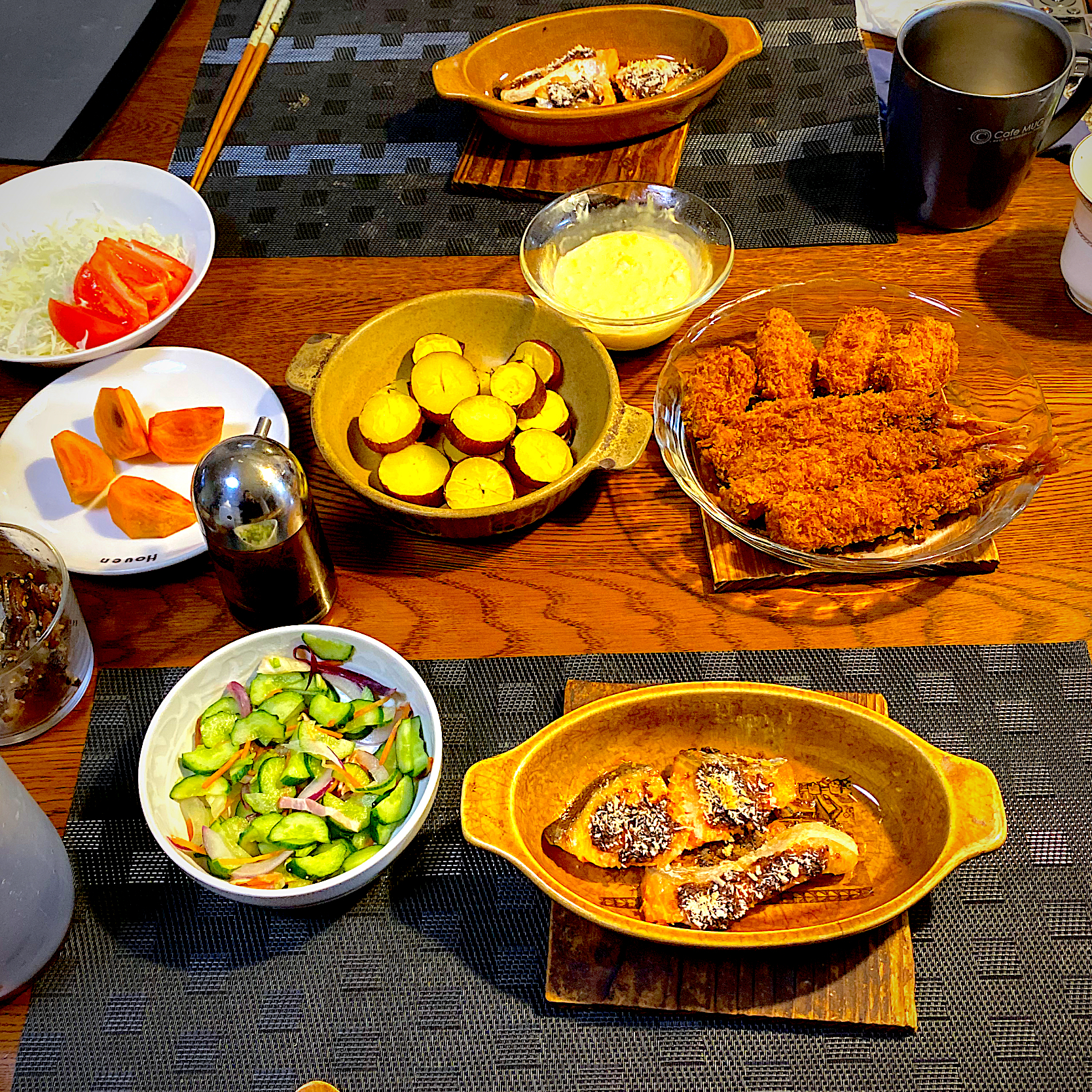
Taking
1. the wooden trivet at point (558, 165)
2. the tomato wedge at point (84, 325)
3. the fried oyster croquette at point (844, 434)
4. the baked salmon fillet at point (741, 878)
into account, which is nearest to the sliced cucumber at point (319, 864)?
the baked salmon fillet at point (741, 878)

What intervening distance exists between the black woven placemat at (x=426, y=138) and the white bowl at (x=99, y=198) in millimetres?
110

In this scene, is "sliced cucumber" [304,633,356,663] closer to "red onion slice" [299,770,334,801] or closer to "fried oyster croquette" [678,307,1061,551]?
"red onion slice" [299,770,334,801]

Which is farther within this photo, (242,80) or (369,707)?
(242,80)

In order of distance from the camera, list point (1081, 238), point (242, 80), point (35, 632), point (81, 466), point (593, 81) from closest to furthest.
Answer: point (35, 632) → point (81, 466) → point (1081, 238) → point (593, 81) → point (242, 80)

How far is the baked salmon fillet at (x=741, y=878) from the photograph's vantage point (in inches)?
42.9

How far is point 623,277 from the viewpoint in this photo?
1.73 meters

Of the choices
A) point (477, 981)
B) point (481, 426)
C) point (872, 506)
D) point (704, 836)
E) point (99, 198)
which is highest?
point (99, 198)

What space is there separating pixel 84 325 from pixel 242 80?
847mm

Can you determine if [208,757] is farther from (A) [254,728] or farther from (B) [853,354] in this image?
(B) [853,354]

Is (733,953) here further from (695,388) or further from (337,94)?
(337,94)

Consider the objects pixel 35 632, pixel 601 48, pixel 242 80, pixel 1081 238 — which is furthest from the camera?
pixel 242 80

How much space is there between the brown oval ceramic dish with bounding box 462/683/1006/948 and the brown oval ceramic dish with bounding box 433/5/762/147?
1283mm

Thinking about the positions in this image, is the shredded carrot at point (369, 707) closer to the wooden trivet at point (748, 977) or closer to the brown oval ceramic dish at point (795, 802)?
the brown oval ceramic dish at point (795, 802)

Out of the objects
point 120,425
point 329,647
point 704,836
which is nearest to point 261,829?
point 329,647
